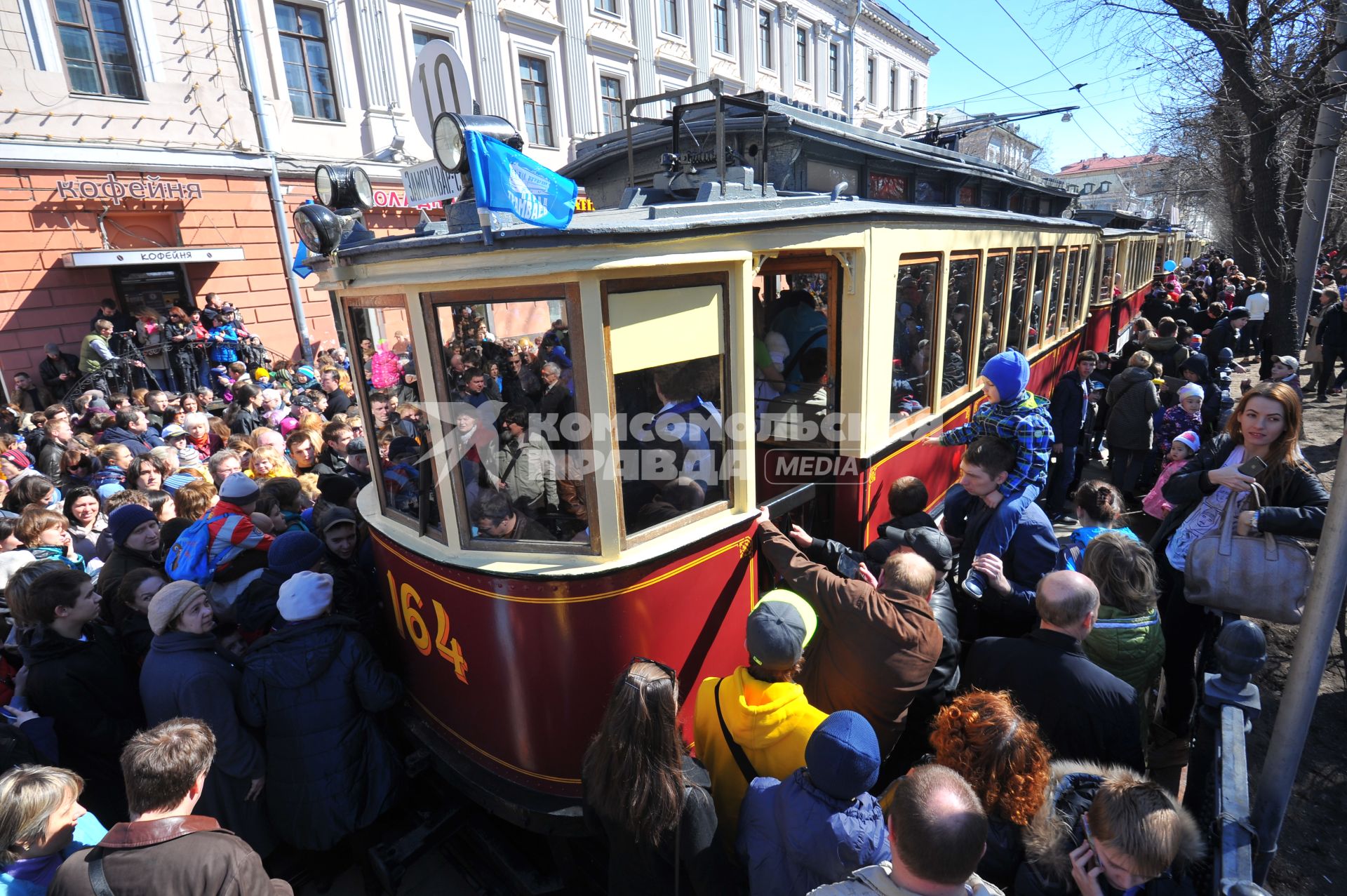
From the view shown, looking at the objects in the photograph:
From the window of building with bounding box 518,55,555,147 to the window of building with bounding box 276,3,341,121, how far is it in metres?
4.94

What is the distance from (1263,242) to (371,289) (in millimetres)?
9576

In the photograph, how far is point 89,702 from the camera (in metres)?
2.73

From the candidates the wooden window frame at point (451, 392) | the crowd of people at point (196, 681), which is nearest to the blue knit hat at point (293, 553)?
the crowd of people at point (196, 681)

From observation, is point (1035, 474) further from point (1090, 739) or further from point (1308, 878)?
point (1308, 878)

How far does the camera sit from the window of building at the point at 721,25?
2375 centimetres

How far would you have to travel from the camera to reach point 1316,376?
33.0ft

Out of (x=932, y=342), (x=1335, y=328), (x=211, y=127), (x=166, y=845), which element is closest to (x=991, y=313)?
(x=932, y=342)

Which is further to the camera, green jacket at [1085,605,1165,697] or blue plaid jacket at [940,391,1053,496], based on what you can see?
blue plaid jacket at [940,391,1053,496]

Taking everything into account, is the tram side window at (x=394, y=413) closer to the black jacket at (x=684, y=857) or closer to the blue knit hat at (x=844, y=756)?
the black jacket at (x=684, y=857)

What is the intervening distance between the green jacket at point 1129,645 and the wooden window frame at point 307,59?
51.3 feet

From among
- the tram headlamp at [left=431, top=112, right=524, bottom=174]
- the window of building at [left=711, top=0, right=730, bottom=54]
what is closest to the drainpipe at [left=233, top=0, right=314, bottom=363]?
the tram headlamp at [left=431, top=112, right=524, bottom=174]

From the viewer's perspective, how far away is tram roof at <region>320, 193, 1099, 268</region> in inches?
92.1

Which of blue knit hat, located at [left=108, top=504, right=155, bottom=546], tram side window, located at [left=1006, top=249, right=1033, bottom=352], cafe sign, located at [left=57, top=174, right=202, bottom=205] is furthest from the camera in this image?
cafe sign, located at [left=57, top=174, right=202, bottom=205]

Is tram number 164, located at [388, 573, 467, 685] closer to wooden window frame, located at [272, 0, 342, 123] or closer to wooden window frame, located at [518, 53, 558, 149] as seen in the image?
wooden window frame, located at [272, 0, 342, 123]
